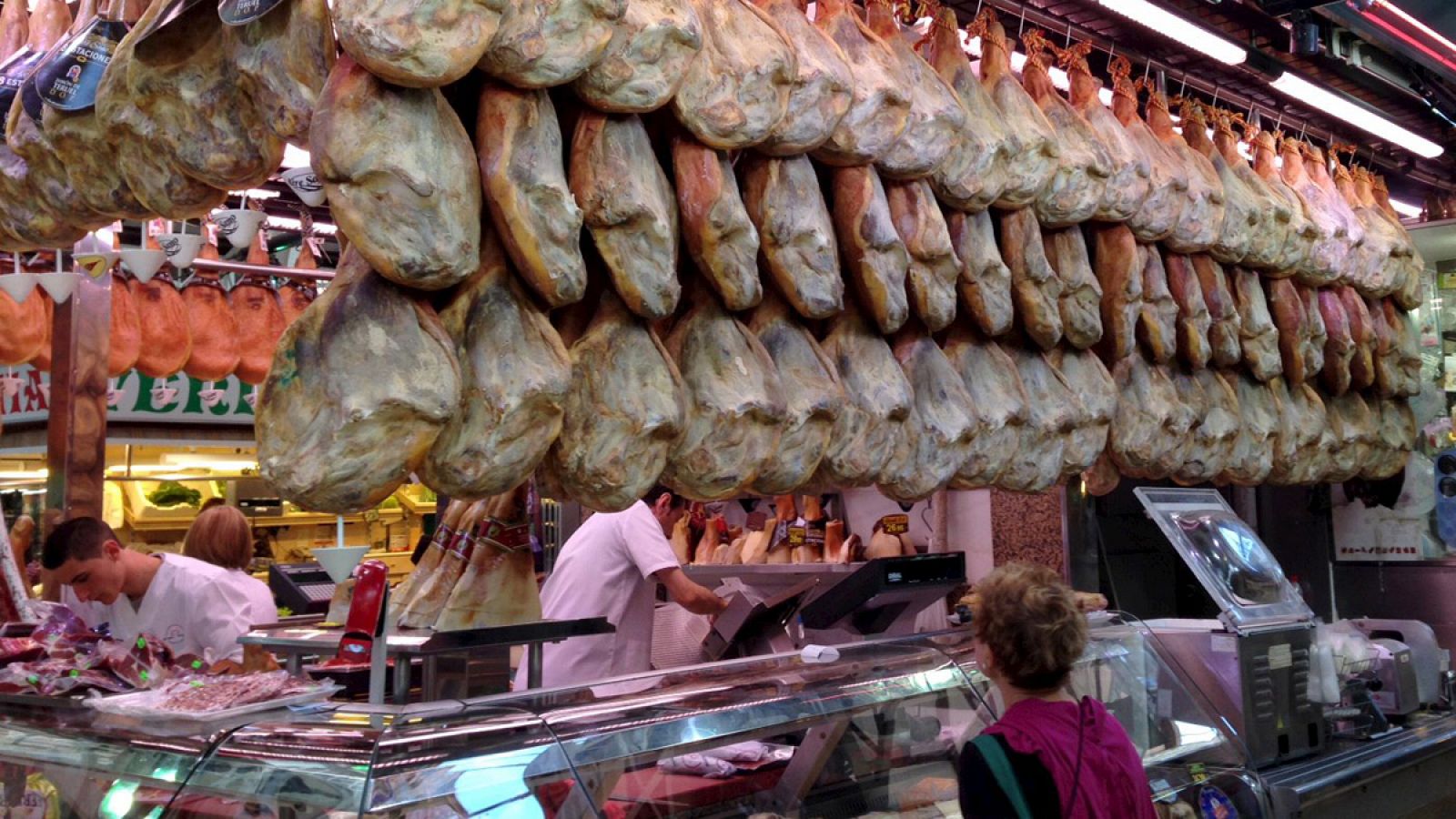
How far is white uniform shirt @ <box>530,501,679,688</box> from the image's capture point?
4539 millimetres

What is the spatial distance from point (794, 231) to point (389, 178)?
3.39ft

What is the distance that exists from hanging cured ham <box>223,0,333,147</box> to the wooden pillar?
8.52 feet

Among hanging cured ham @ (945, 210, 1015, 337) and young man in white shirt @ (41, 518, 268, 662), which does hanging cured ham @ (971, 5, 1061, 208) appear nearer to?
hanging cured ham @ (945, 210, 1015, 337)

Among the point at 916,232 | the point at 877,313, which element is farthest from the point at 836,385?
the point at 916,232

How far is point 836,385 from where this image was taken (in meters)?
2.93

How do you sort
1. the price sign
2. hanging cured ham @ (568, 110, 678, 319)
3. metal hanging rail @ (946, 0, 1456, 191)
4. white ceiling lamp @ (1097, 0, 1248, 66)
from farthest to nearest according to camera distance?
the price sign
metal hanging rail @ (946, 0, 1456, 191)
white ceiling lamp @ (1097, 0, 1248, 66)
hanging cured ham @ (568, 110, 678, 319)

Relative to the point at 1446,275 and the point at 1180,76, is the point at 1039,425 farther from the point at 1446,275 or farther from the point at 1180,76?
the point at 1446,275

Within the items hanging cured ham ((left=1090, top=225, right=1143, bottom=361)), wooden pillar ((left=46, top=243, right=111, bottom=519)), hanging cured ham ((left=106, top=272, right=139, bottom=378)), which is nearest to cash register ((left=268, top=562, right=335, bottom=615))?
wooden pillar ((left=46, top=243, right=111, bottom=519))

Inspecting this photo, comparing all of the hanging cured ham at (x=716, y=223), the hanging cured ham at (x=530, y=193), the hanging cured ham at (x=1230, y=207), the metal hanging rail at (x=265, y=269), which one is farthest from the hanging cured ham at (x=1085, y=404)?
the metal hanging rail at (x=265, y=269)

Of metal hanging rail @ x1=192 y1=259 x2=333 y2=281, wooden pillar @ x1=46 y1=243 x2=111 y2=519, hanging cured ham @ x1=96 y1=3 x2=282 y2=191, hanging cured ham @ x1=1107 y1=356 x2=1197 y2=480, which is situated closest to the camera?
hanging cured ham @ x1=96 y1=3 x2=282 y2=191

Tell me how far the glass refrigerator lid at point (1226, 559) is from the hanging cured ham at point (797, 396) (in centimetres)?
170

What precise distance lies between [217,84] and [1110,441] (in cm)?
283

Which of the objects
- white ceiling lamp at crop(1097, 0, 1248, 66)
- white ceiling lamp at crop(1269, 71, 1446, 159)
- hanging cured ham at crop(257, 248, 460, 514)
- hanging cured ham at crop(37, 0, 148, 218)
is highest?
white ceiling lamp at crop(1269, 71, 1446, 159)

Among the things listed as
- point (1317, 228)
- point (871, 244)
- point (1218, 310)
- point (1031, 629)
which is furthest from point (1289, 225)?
point (1031, 629)
